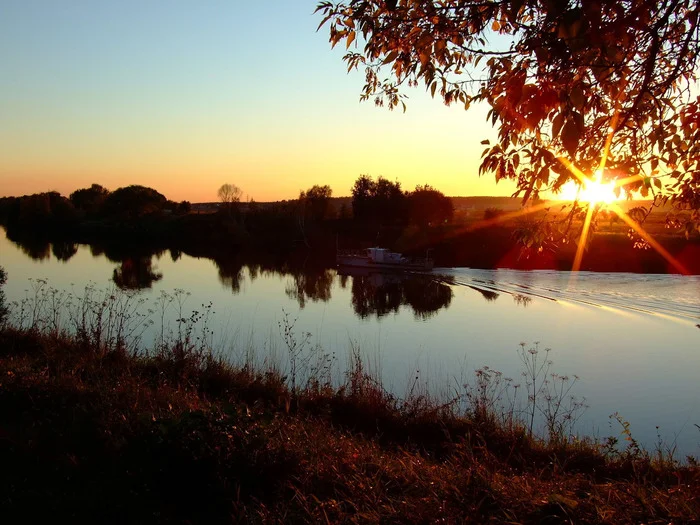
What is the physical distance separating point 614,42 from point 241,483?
376 cm

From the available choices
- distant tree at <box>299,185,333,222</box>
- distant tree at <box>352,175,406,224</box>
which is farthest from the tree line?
distant tree at <box>352,175,406,224</box>

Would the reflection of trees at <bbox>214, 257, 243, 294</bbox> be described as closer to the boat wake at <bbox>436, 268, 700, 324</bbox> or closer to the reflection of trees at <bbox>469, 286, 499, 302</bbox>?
the reflection of trees at <bbox>469, 286, 499, 302</bbox>

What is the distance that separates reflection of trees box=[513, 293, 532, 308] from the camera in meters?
25.5

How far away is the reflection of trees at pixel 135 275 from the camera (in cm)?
2597

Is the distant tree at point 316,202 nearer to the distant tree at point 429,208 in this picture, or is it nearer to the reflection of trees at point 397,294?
the distant tree at point 429,208

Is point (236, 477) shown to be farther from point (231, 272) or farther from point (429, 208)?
point (429, 208)

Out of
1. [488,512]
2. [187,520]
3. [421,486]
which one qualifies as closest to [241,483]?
[187,520]

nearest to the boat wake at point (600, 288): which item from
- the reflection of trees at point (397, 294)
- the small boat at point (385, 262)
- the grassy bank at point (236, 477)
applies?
the reflection of trees at point (397, 294)

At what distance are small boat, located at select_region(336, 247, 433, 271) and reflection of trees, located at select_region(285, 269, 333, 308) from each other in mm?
4246

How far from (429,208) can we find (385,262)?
69.2 ft

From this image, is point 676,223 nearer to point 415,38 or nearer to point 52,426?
point 415,38

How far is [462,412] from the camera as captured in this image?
899 centimetres

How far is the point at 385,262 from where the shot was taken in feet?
147

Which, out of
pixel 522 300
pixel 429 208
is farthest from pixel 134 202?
pixel 522 300
